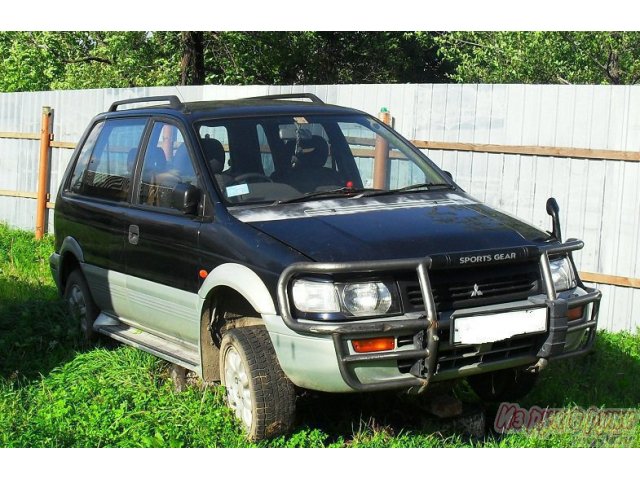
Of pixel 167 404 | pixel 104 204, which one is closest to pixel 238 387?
pixel 167 404

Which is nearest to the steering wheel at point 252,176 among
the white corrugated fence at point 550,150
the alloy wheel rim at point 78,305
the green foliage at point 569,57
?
the alloy wheel rim at point 78,305

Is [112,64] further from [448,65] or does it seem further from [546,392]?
[546,392]

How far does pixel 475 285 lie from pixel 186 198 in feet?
5.82

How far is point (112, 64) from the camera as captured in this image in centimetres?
2802

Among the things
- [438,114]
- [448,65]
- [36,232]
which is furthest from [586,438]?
[448,65]

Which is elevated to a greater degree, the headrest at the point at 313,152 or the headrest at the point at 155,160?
the headrest at the point at 313,152

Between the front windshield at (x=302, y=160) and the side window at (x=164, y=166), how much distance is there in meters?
0.18

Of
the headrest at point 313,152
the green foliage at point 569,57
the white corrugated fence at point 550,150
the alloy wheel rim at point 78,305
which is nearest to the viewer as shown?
the headrest at point 313,152

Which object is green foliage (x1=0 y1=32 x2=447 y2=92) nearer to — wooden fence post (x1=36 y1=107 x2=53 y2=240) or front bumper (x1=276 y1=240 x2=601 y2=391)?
wooden fence post (x1=36 y1=107 x2=53 y2=240)

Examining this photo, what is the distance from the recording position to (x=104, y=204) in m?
6.91

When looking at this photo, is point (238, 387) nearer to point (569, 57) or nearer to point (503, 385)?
point (503, 385)

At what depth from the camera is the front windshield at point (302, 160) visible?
575cm

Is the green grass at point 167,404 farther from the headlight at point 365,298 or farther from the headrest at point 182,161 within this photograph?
the headrest at point 182,161

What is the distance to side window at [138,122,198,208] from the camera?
5.98m
